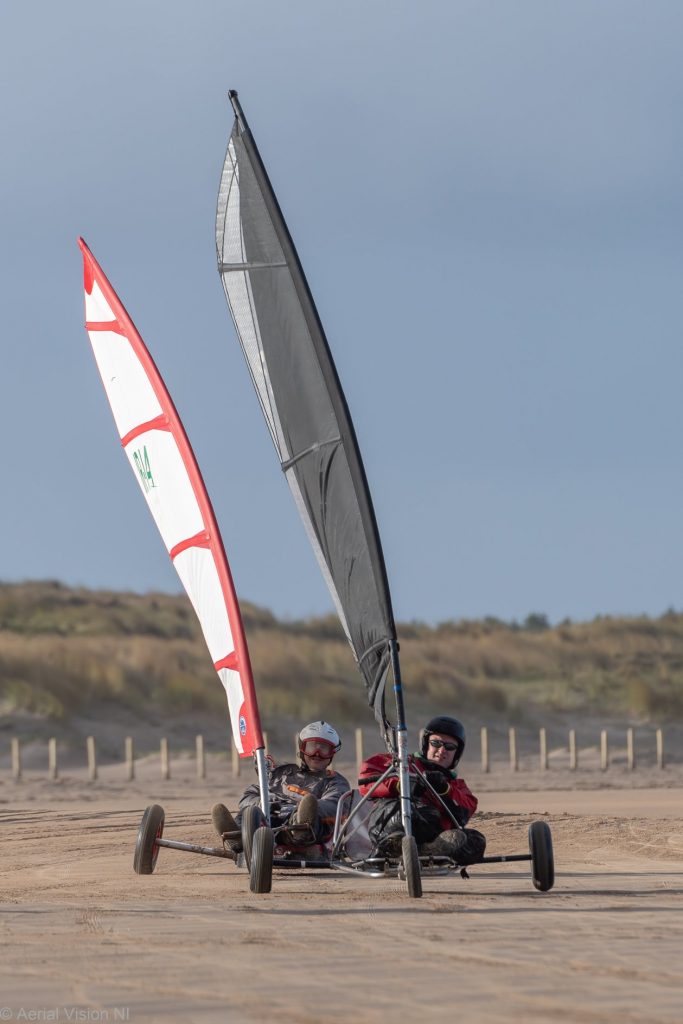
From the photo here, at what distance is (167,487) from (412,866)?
352 centimetres

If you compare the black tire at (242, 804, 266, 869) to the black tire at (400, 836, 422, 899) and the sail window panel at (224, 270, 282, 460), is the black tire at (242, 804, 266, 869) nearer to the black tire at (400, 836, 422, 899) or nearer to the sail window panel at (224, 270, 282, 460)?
the black tire at (400, 836, 422, 899)

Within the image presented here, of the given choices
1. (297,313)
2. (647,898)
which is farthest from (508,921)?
(297,313)

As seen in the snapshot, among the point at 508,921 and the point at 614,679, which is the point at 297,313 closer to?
the point at 508,921

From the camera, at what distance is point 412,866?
29.1ft

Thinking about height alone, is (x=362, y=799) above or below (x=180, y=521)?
below

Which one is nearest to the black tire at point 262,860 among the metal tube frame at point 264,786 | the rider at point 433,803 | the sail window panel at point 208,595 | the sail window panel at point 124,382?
the metal tube frame at point 264,786

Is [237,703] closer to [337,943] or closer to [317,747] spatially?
[317,747]

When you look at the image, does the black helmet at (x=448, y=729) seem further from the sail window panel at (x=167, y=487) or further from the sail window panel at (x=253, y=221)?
the sail window panel at (x=253, y=221)

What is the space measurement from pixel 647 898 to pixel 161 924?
296 cm

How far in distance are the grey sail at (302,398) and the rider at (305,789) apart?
103 centimetres

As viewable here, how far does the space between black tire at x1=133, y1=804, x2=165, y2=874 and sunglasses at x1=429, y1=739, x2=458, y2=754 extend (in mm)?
1982

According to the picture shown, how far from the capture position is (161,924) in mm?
7762

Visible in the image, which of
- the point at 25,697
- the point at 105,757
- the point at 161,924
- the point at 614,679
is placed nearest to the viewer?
the point at 161,924

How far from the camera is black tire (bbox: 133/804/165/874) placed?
10828 millimetres
